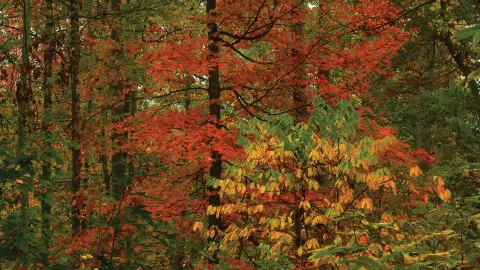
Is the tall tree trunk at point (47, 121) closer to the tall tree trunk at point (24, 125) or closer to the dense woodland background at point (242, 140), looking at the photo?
the dense woodland background at point (242, 140)

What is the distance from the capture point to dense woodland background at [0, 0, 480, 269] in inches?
208

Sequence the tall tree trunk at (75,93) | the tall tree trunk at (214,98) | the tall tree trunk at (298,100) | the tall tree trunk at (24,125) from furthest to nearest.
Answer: the tall tree trunk at (214,98)
the tall tree trunk at (75,93)
the tall tree trunk at (298,100)
the tall tree trunk at (24,125)

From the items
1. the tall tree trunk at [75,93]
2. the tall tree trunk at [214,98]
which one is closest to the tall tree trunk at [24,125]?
the tall tree trunk at [75,93]

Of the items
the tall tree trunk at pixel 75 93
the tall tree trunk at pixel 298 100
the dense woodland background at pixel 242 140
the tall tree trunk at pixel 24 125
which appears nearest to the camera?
the tall tree trunk at pixel 24 125

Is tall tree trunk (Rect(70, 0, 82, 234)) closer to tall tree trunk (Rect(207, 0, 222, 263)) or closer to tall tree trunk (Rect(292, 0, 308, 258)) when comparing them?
tall tree trunk (Rect(207, 0, 222, 263))

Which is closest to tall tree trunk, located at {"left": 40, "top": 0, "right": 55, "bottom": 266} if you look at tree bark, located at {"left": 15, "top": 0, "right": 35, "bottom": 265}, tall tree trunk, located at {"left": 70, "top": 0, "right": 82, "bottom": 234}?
tree bark, located at {"left": 15, "top": 0, "right": 35, "bottom": 265}

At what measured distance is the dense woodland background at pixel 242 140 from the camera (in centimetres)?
528

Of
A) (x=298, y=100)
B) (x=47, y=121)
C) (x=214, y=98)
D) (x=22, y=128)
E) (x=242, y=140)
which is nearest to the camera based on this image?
(x=22, y=128)

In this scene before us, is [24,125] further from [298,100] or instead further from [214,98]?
[298,100]

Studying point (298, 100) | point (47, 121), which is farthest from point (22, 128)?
point (298, 100)

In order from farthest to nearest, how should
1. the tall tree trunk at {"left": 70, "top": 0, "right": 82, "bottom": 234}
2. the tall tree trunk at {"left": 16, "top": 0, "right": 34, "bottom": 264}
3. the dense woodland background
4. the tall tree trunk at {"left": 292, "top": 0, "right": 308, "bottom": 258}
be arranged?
1. the tall tree trunk at {"left": 70, "top": 0, "right": 82, "bottom": 234}
2. the tall tree trunk at {"left": 292, "top": 0, "right": 308, "bottom": 258}
3. the dense woodland background
4. the tall tree trunk at {"left": 16, "top": 0, "right": 34, "bottom": 264}

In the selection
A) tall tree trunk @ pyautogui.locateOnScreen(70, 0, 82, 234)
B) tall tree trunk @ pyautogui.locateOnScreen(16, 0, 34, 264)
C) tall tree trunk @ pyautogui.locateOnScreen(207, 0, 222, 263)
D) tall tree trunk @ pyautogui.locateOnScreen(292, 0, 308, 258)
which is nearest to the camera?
tall tree trunk @ pyautogui.locateOnScreen(16, 0, 34, 264)

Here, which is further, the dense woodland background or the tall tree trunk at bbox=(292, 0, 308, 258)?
the tall tree trunk at bbox=(292, 0, 308, 258)

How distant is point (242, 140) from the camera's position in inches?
254
